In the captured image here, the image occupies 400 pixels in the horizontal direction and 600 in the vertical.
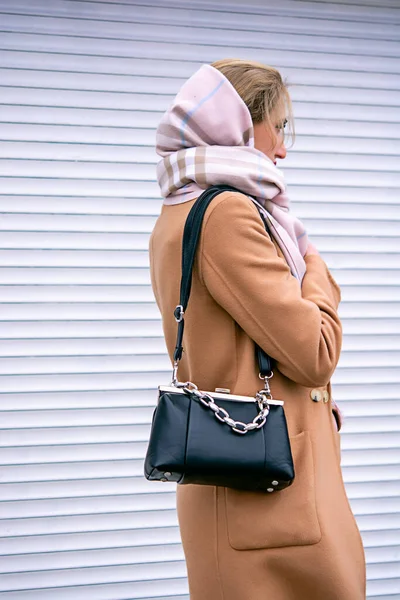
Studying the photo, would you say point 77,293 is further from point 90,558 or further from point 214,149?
point 214,149

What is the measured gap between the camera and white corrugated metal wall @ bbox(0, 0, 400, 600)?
332 centimetres

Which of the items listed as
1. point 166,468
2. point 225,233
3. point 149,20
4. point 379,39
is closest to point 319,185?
point 379,39

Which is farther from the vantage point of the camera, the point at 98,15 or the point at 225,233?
→ the point at 98,15

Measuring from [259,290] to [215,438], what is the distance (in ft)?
1.13

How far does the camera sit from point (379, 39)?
3.79m

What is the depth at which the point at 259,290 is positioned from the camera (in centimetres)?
157

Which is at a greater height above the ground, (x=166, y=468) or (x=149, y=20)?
(x=149, y=20)

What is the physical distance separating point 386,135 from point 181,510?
2.66 metres

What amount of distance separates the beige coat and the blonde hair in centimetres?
31

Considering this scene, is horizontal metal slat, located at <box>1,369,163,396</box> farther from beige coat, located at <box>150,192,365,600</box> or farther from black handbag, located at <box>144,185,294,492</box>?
black handbag, located at <box>144,185,294,492</box>

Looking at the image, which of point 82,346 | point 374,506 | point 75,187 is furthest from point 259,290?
point 374,506

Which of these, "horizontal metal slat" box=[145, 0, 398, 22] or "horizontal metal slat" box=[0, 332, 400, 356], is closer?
"horizontal metal slat" box=[0, 332, 400, 356]

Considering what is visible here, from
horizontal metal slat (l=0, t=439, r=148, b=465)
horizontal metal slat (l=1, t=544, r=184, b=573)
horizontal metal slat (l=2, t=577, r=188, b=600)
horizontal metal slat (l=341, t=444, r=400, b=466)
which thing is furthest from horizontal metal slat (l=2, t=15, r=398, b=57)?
horizontal metal slat (l=2, t=577, r=188, b=600)

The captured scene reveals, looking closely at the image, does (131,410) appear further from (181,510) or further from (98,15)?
(98,15)
